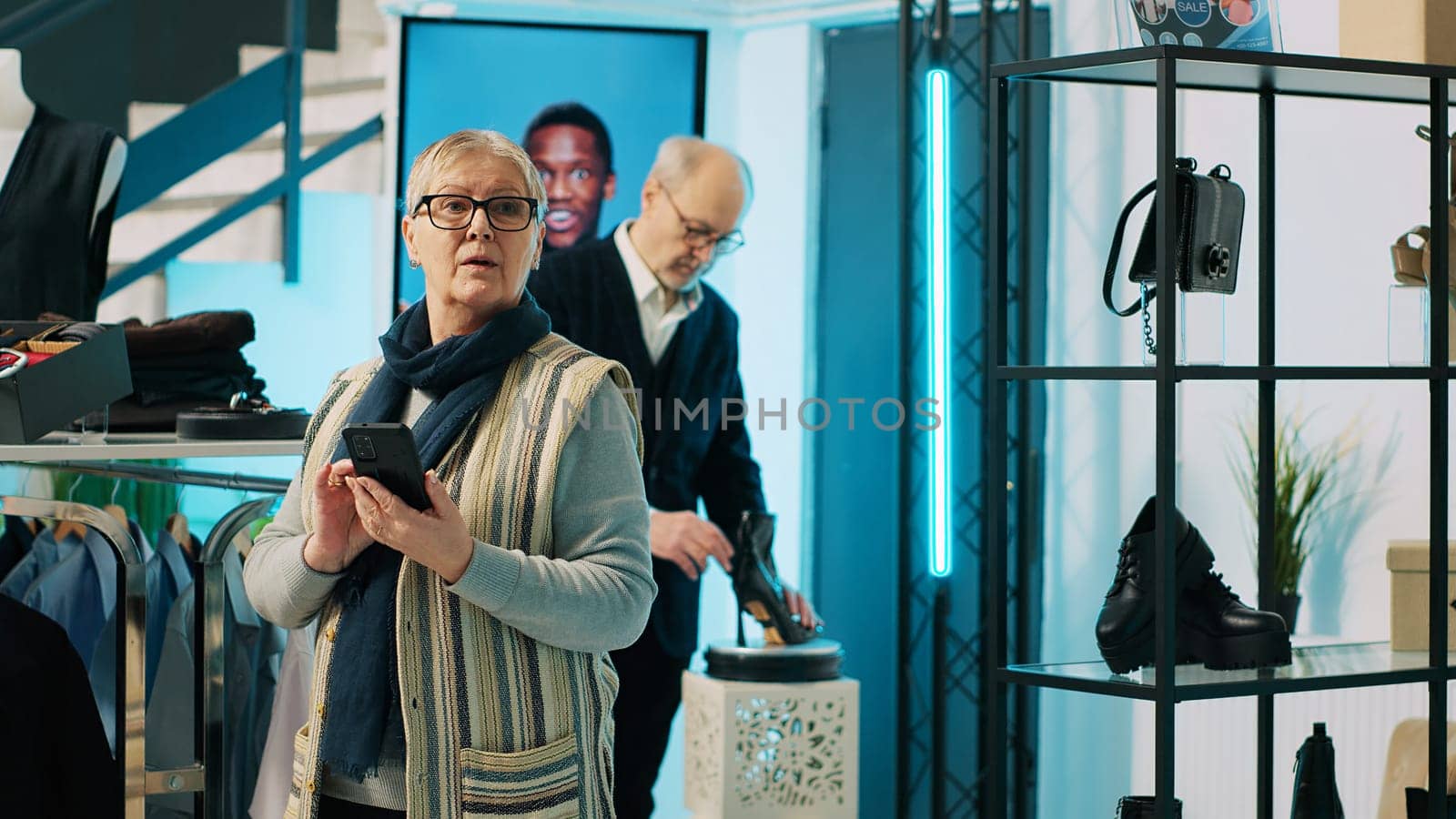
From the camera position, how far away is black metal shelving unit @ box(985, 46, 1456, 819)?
2.11 metres

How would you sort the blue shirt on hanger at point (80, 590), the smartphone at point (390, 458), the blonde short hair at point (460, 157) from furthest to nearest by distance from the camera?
1. the blue shirt on hanger at point (80, 590)
2. the blonde short hair at point (460, 157)
3. the smartphone at point (390, 458)

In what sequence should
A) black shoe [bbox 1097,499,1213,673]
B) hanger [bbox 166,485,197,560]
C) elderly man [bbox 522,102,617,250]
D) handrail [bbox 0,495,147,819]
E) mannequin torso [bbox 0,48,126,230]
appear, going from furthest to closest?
elderly man [bbox 522,102,617,250] < mannequin torso [bbox 0,48,126,230] < hanger [bbox 166,485,197,560] < black shoe [bbox 1097,499,1213,673] < handrail [bbox 0,495,147,819]

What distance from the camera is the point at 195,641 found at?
226 centimetres

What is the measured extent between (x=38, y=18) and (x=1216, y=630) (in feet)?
12.1

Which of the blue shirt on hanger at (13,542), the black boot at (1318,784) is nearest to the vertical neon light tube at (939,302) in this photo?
the black boot at (1318,784)

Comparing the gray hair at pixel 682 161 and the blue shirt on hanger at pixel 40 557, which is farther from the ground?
the gray hair at pixel 682 161

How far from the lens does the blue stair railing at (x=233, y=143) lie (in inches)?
180

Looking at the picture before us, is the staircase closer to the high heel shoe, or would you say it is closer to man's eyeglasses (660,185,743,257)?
man's eyeglasses (660,185,743,257)

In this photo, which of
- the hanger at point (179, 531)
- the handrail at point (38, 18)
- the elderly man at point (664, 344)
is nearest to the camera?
the hanger at point (179, 531)

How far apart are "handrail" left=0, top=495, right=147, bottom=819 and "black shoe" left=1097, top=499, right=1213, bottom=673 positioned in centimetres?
133

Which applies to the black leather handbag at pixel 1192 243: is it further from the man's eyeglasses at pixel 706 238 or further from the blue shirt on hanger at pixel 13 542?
the blue shirt on hanger at pixel 13 542

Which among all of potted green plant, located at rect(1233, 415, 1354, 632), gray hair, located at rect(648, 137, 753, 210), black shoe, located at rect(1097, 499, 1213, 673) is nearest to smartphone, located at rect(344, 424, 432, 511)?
black shoe, located at rect(1097, 499, 1213, 673)

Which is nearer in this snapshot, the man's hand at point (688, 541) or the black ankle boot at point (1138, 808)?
the black ankle boot at point (1138, 808)

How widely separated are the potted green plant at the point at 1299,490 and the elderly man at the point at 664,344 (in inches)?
44.7
